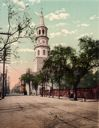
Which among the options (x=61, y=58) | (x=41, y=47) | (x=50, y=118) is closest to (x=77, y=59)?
(x=61, y=58)

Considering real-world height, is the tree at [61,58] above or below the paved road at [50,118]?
above

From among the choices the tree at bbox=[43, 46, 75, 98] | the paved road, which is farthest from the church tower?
→ the paved road

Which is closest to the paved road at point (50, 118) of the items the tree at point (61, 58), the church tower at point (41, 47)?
the tree at point (61, 58)

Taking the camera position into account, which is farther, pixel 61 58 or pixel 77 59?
pixel 61 58

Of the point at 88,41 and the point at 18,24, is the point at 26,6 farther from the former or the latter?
the point at 88,41

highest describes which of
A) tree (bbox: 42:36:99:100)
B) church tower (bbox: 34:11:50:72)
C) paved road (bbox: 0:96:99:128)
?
church tower (bbox: 34:11:50:72)

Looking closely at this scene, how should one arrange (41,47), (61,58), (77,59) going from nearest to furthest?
(77,59) < (61,58) < (41,47)

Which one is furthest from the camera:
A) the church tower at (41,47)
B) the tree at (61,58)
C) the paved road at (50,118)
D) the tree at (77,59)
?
the church tower at (41,47)

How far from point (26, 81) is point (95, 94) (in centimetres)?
10093

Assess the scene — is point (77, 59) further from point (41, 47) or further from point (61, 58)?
point (41, 47)

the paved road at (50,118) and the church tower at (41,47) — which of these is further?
the church tower at (41,47)

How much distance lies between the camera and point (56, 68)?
6412cm

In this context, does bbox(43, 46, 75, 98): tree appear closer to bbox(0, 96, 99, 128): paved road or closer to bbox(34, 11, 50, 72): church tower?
bbox(0, 96, 99, 128): paved road

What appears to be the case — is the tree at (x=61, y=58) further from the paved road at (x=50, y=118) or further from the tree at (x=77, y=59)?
the paved road at (x=50, y=118)
